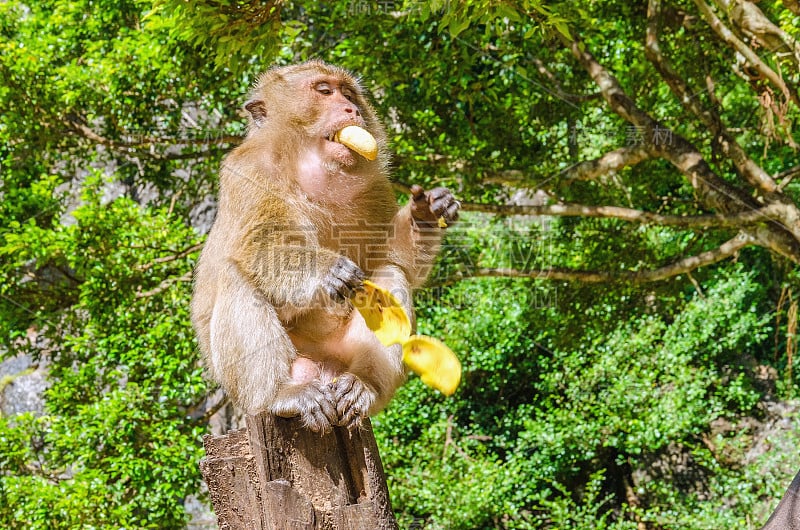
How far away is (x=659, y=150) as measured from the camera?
22.5 feet

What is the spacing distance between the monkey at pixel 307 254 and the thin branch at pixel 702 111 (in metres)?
3.62

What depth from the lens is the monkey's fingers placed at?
10.1ft

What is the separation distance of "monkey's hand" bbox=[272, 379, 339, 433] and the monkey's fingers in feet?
1.38

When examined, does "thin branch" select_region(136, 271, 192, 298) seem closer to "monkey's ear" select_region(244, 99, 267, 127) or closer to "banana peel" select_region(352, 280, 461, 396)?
"monkey's ear" select_region(244, 99, 267, 127)

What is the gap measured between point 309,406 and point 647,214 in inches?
171

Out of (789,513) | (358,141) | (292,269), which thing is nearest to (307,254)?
(292,269)

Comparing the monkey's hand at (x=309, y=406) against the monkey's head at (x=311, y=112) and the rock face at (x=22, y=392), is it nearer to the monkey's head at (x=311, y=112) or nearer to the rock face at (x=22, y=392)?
the monkey's head at (x=311, y=112)

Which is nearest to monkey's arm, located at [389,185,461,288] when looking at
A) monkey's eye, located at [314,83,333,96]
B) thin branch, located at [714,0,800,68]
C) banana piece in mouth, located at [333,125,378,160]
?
banana piece in mouth, located at [333,125,378,160]

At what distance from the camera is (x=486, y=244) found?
9.84m

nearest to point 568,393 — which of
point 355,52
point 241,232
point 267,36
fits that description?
point 355,52

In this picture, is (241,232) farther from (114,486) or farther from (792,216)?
(792,216)

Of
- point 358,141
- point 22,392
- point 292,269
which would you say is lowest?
point 292,269

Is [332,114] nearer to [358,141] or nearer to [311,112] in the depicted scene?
[311,112]

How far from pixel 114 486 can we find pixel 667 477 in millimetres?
6253
